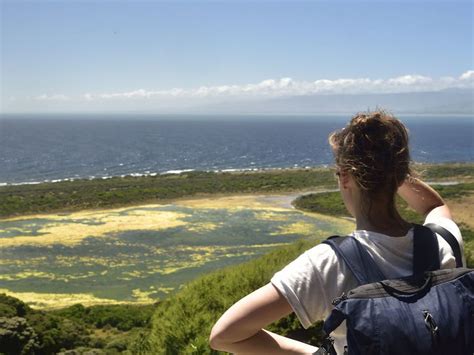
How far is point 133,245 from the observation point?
2598cm

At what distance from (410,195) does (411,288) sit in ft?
2.66

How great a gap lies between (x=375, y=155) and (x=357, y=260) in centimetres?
35

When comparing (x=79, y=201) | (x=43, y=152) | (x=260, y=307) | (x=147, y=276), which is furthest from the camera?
(x=43, y=152)

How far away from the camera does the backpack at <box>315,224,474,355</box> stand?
1.37 metres

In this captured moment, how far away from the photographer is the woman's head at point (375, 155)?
1.65 metres

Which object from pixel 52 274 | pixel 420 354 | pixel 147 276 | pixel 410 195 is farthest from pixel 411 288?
pixel 52 274

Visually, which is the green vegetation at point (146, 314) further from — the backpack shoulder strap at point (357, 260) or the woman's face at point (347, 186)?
the backpack shoulder strap at point (357, 260)

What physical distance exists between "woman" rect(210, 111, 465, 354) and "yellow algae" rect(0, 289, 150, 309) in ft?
56.4

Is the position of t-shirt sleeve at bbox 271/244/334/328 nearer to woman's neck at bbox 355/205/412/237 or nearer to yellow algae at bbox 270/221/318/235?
woman's neck at bbox 355/205/412/237

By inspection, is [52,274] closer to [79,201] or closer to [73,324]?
[73,324]

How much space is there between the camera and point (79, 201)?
4062cm

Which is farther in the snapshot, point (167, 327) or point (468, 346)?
point (167, 327)

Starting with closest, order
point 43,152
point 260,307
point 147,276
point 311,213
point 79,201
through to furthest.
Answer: point 260,307
point 147,276
point 311,213
point 79,201
point 43,152

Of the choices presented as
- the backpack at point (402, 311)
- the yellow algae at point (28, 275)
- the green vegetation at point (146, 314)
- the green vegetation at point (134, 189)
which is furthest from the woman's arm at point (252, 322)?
the green vegetation at point (134, 189)
